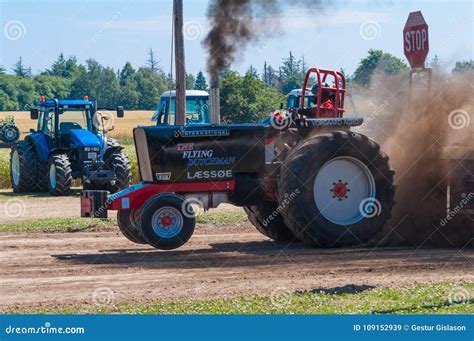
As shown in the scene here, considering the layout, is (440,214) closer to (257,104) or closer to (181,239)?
(181,239)

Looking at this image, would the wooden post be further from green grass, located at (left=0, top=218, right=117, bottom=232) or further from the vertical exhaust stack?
the vertical exhaust stack

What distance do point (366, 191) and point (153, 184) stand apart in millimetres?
3116

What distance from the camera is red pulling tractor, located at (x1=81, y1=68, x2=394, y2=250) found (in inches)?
502

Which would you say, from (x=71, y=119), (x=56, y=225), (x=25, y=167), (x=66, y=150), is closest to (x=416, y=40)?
(x=56, y=225)

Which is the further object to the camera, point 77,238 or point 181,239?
point 77,238

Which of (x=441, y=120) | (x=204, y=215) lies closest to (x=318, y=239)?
(x=441, y=120)

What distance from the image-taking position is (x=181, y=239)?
12.8m
